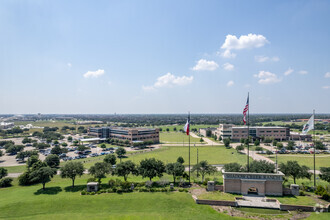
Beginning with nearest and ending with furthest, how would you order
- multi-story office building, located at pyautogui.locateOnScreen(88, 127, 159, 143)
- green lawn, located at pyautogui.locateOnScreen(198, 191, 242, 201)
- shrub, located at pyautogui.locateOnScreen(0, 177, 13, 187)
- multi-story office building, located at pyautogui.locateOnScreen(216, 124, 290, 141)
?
green lawn, located at pyautogui.locateOnScreen(198, 191, 242, 201)
shrub, located at pyautogui.locateOnScreen(0, 177, 13, 187)
multi-story office building, located at pyautogui.locateOnScreen(88, 127, 159, 143)
multi-story office building, located at pyautogui.locateOnScreen(216, 124, 290, 141)

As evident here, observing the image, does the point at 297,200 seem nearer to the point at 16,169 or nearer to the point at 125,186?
the point at 125,186

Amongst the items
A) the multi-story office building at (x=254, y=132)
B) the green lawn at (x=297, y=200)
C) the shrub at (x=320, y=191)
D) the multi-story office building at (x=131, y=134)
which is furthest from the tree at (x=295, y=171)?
the multi-story office building at (x=131, y=134)

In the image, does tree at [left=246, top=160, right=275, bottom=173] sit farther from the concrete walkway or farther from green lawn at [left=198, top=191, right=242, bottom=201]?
green lawn at [left=198, top=191, right=242, bottom=201]

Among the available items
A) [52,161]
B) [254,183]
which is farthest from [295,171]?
[52,161]

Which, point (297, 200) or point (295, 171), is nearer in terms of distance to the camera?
point (297, 200)

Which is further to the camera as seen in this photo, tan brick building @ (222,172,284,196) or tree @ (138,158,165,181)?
tree @ (138,158,165,181)

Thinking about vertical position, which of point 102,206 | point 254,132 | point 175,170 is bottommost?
point 102,206

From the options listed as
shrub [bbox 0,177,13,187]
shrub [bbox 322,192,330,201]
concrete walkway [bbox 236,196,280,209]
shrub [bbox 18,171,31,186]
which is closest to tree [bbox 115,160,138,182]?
concrete walkway [bbox 236,196,280,209]


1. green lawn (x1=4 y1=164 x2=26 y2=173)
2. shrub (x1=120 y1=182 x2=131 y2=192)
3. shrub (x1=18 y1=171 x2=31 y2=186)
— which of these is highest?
shrub (x1=120 y1=182 x2=131 y2=192)
